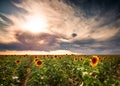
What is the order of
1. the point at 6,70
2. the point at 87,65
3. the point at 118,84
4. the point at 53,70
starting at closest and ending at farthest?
1. the point at 118,84
2. the point at 87,65
3. the point at 53,70
4. the point at 6,70

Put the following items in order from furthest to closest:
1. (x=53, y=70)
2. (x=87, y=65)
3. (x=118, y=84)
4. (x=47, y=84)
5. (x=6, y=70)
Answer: (x=6, y=70) → (x=53, y=70) → (x=47, y=84) → (x=87, y=65) → (x=118, y=84)

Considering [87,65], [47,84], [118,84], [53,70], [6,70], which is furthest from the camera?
[6,70]

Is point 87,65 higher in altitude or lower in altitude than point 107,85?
higher

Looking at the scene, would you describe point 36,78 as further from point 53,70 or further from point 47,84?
point 53,70

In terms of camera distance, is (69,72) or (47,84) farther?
(69,72)

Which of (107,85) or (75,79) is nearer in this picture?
(107,85)

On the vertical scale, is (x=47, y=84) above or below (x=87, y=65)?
below

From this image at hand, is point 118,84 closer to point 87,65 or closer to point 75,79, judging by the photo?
point 87,65

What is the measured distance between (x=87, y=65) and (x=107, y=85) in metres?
2.18

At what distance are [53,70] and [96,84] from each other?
4840 mm

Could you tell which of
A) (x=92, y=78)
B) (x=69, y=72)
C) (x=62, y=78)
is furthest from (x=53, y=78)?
(x=92, y=78)

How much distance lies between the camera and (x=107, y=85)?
6.22m

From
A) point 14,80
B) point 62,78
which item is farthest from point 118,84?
point 14,80

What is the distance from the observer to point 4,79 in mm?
9781
